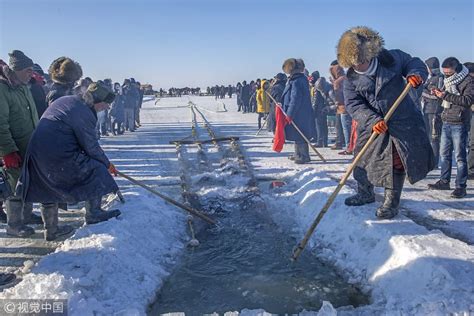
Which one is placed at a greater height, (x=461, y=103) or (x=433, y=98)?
(x=433, y=98)

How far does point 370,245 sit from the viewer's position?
12.3 ft

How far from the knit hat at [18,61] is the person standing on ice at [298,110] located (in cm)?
505

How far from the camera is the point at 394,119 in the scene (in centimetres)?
400

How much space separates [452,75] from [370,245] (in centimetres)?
313

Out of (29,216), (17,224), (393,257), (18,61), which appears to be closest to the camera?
(393,257)

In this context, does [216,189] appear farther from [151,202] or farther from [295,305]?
[295,305]

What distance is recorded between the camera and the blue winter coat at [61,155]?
3.88 metres

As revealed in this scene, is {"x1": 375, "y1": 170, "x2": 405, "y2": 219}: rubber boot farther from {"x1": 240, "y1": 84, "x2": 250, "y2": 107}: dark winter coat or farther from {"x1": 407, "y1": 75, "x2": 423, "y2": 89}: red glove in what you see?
{"x1": 240, "y1": 84, "x2": 250, "y2": 107}: dark winter coat

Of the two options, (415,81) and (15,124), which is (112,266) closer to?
(15,124)

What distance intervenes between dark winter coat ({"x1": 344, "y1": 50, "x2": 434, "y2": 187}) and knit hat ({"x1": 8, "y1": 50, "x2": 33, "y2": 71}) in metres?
3.87


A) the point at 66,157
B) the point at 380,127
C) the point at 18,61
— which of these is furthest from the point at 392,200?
the point at 18,61

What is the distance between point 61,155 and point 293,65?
17.5 feet

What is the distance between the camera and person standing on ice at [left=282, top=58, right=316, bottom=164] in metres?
8.04

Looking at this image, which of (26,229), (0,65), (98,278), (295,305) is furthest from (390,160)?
(0,65)
